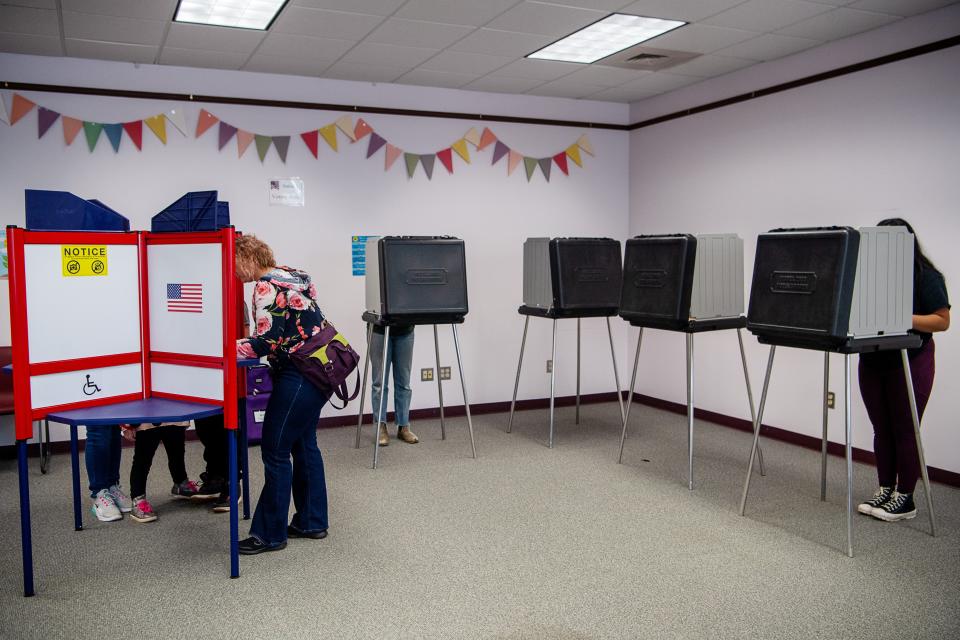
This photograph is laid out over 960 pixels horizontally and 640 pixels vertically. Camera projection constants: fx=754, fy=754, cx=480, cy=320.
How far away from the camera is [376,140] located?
569cm

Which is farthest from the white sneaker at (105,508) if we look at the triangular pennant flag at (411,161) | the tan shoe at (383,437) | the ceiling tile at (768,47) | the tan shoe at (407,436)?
the ceiling tile at (768,47)

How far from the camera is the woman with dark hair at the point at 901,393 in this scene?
3.43 metres

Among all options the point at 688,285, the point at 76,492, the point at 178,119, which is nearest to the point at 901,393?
the point at 688,285

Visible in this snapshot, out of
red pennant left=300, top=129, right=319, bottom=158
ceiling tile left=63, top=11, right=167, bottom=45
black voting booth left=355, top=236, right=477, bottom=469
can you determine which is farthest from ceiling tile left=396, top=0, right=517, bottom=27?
red pennant left=300, top=129, right=319, bottom=158

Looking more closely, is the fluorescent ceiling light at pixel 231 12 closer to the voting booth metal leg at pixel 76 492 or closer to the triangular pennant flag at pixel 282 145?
Answer: the triangular pennant flag at pixel 282 145

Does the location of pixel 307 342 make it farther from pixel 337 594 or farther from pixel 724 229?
pixel 724 229

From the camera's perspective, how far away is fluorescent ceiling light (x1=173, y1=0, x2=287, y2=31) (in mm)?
3951

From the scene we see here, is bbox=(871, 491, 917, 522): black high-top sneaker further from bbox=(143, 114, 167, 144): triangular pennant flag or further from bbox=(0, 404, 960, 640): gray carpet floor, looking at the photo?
bbox=(143, 114, 167, 144): triangular pennant flag

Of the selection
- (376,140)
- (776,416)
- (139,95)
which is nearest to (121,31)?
(139,95)

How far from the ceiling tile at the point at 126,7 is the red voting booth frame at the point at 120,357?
4.85ft

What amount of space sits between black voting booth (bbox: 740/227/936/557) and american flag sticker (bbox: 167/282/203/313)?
2.47 meters

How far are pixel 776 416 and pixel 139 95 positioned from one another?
4848 mm

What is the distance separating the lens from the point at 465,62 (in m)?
5.10

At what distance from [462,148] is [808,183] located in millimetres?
2551
